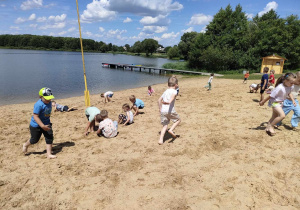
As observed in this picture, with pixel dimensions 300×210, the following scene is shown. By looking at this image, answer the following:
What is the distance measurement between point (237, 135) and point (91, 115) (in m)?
4.49

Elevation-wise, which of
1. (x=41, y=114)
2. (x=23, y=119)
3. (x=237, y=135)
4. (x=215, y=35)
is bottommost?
(x=23, y=119)

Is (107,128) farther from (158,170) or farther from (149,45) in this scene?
(149,45)

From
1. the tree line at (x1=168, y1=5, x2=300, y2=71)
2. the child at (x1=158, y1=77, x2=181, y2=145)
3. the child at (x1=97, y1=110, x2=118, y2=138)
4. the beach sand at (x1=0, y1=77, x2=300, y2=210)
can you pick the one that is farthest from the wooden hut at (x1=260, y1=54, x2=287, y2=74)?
the child at (x1=97, y1=110, x2=118, y2=138)

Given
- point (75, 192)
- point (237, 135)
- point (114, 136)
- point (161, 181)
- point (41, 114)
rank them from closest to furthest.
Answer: point (75, 192) → point (161, 181) → point (41, 114) → point (237, 135) → point (114, 136)

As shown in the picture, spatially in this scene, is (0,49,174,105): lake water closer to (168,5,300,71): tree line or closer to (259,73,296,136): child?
(168,5,300,71): tree line

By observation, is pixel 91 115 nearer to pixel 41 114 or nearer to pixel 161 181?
pixel 41 114

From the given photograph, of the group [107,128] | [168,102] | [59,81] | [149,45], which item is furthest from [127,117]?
[149,45]

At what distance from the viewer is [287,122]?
6.56m

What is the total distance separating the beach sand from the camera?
10.8 ft

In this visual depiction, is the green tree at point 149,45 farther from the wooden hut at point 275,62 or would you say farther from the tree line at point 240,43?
the wooden hut at point 275,62

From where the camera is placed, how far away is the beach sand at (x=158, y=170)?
129 inches

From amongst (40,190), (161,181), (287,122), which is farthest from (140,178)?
(287,122)

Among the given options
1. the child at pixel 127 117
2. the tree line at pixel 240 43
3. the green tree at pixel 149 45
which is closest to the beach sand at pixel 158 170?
the child at pixel 127 117

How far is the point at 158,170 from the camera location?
4156 millimetres
